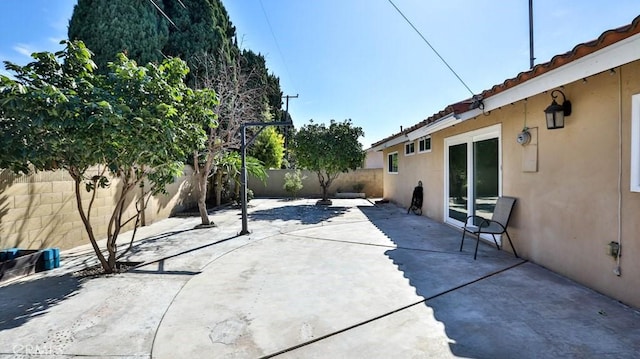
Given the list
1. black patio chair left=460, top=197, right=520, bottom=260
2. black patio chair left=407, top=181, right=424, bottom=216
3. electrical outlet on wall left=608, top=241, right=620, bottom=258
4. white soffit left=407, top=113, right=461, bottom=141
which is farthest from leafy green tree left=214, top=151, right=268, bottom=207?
electrical outlet on wall left=608, top=241, right=620, bottom=258

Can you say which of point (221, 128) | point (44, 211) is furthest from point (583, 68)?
point (221, 128)

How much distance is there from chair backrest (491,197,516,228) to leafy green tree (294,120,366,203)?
9.18 m

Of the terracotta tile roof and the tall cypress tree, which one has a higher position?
the tall cypress tree

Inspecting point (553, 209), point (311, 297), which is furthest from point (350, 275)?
point (553, 209)

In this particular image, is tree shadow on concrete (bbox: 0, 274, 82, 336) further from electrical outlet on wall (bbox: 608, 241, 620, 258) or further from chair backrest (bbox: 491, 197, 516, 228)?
chair backrest (bbox: 491, 197, 516, 228)

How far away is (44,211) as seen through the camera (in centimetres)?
637

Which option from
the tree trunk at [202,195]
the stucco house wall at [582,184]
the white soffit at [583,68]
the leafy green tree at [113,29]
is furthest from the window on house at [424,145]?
the leafy green tree at [113,29]

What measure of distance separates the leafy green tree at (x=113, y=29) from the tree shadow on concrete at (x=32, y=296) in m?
11.5

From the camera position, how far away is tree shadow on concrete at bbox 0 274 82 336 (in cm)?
370

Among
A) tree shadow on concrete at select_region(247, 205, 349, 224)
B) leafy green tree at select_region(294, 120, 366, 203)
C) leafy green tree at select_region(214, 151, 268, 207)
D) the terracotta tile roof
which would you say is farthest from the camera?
leafy green tree at select_region(294, 120, 366, 203)

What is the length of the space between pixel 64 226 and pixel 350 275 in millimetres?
6200

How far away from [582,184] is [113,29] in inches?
675

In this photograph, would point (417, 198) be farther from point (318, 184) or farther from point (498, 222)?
point (318, 184)

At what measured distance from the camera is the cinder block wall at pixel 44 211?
18.7ft
